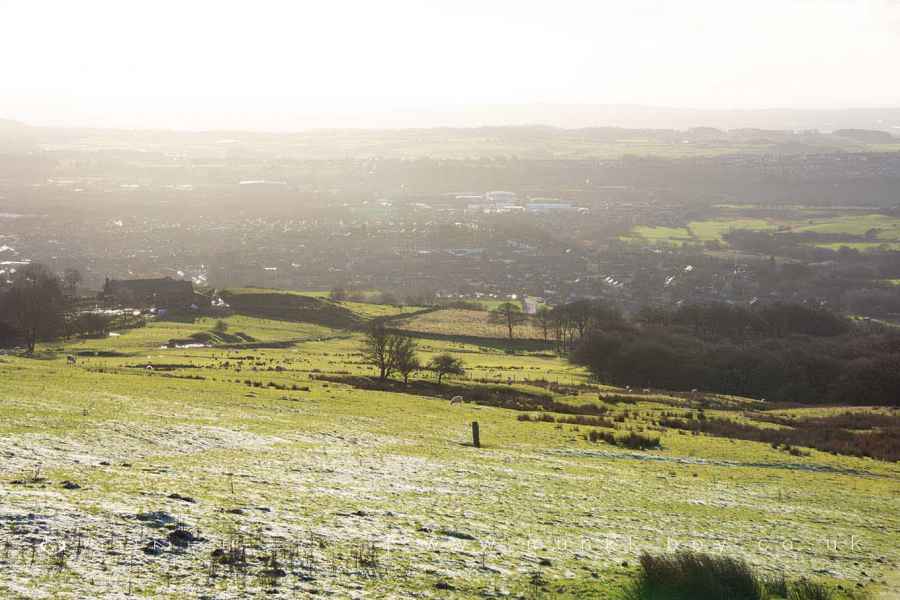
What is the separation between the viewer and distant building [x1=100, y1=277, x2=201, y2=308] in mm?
108812

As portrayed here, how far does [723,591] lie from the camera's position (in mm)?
12477

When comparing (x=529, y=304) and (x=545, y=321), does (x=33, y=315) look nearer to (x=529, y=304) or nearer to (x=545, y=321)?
(x=545, y=321)

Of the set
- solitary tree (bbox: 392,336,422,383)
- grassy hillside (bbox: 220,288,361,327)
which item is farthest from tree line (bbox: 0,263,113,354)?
solitary tree (bbox: 392,336,422,383)

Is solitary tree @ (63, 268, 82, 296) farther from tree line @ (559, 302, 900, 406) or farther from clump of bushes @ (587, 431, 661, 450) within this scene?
clump of bushes @ (587, 431, 661, 450)

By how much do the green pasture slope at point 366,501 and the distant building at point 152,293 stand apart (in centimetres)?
7549

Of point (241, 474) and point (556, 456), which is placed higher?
point (241, 474)

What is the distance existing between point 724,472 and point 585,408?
20.7 metres

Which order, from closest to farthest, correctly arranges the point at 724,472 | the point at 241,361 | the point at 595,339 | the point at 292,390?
1. the point at 724,472
2. the point at 292,390
3. the point at 241,361
4. the point at 595,339

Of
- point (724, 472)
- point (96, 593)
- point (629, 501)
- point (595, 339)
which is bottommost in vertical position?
point (595, 339)

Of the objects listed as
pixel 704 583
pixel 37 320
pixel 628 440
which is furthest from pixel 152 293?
pixel 704 583

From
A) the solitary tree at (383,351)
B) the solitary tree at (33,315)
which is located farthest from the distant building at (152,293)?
the solitary tree at (383,351)

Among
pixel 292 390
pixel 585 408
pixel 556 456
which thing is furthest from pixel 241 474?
pixel 585 408

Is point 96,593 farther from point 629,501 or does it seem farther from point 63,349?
point 63,349

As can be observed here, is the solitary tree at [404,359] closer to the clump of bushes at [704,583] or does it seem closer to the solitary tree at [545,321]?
the clump of bushes at [704,583]
